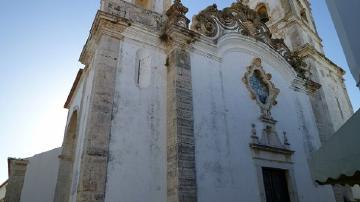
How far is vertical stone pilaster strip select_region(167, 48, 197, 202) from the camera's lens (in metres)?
6.27

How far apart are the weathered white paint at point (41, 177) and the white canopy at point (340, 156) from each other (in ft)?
32.1

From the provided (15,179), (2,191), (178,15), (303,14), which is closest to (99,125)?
(178,15)

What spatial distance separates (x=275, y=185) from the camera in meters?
8.25

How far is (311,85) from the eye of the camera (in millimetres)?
11445

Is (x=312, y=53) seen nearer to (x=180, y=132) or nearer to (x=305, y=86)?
(x=305, y=86)

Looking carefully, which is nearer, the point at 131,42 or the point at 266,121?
the point at 131,42

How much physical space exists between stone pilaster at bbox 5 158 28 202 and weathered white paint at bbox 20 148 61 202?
14.2 inches

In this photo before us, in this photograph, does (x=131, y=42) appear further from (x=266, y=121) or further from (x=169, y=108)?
(x=266, y=121)

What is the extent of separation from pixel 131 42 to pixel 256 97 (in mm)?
4096

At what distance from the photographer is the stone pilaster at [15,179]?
33.8ft

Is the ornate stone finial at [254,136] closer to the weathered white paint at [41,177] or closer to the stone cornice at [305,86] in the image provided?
the stone cornice at [305,86]

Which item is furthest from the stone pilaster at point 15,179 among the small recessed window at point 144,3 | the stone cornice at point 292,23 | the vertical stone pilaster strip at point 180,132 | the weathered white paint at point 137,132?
the stone cornice at point 292,23

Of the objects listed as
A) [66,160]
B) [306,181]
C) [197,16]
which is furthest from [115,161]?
[306,181]

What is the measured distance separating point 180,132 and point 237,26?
4.93 meters
